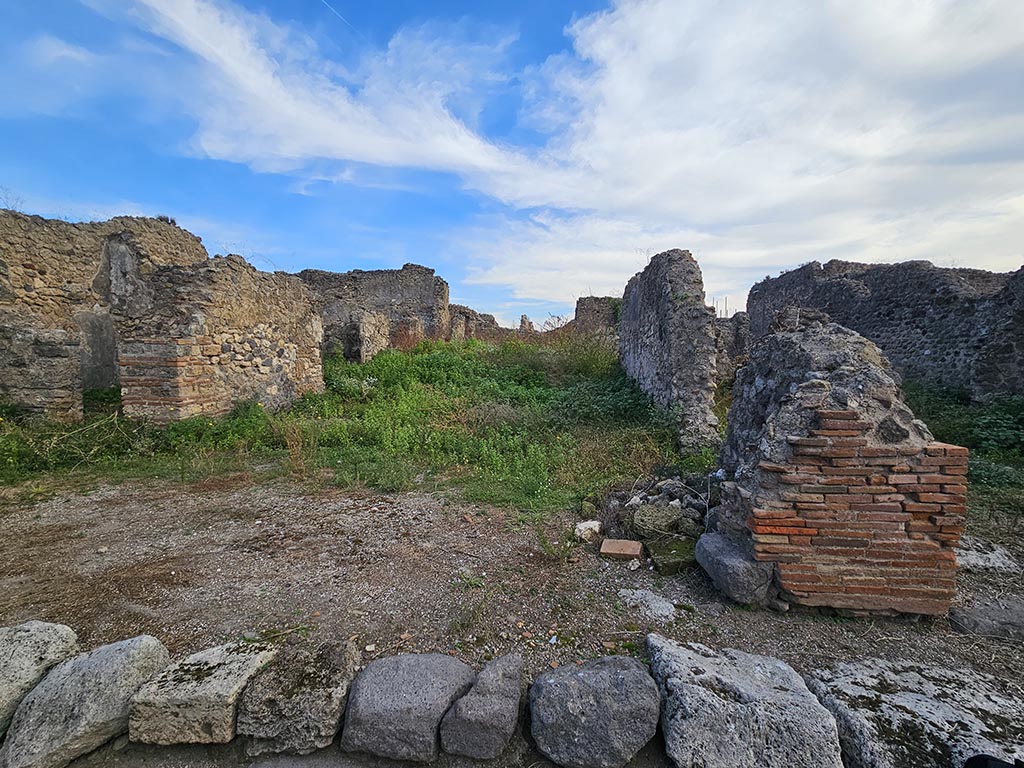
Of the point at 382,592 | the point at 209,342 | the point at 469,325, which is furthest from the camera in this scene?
the point at 469,325

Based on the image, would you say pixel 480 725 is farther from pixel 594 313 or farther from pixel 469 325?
pixel 469 325

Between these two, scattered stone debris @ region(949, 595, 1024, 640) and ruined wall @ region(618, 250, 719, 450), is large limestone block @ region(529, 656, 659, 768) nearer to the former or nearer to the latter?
scattered stone debris @ region(949, 595, 1024, 640)

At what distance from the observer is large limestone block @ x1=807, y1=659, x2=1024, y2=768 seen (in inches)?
66.6

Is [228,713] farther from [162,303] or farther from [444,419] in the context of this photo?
[162,303]

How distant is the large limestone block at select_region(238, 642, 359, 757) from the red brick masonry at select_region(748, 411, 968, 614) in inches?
91.1

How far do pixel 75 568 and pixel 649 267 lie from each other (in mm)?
8487

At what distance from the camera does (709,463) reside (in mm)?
5125

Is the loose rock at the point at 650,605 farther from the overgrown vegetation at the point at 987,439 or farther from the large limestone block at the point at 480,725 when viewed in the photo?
the overgrown vegetation at the point at 987,439

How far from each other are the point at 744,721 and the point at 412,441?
5.04 m

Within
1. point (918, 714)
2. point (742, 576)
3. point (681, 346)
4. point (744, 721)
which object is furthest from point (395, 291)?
point (918, 714)

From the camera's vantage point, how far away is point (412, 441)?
6.27 meters

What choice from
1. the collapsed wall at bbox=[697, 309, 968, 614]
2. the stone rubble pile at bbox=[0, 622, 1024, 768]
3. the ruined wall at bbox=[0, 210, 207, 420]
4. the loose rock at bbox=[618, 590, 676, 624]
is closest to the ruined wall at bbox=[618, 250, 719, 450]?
the collapsed wall at bbox=[697, 309, 968, 614]

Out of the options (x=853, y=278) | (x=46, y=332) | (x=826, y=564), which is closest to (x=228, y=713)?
(x=826, y=564)

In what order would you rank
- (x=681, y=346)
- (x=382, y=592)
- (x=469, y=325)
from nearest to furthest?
1. (x=382, y=592)
2. (x=681, y=346)
3. (x=469, y=325)
